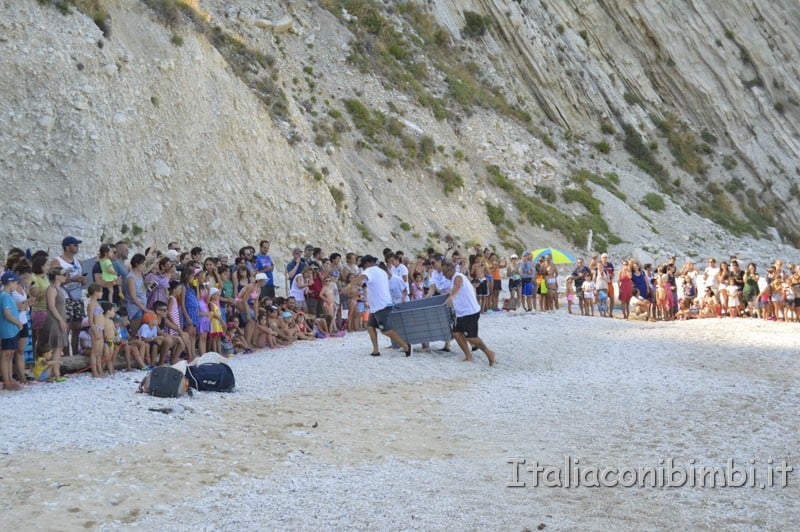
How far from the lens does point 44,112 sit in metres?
21.1

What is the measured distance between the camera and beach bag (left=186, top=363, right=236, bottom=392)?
10.9 meters

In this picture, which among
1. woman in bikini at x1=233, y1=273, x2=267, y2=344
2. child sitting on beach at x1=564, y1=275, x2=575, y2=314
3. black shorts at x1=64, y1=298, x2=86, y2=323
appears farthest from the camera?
child sitting on beach at x1=564, y1=275, x2=575, y2=314

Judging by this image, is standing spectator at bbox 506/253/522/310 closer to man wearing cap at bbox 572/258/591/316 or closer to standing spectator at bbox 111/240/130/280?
man wearing cap at bbox 572/258/591/316

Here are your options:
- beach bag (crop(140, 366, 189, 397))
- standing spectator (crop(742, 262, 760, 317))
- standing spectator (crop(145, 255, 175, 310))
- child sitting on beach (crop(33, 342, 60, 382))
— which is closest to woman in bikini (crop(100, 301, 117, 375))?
child sitting on beach (crop(33, 342, 60, 382))

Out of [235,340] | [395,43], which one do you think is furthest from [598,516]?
[395,43]

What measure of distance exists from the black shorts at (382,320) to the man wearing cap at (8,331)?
18.3 feet

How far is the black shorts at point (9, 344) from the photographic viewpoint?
10594 mm

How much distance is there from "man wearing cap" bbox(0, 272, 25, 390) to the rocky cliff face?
31.0ft

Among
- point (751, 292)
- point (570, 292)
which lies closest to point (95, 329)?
point (570, 292)

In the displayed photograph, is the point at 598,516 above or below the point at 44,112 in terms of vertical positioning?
below

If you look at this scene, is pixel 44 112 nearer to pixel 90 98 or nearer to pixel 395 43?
pixel 90 98

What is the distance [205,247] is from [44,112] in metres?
5.09

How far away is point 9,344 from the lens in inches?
419

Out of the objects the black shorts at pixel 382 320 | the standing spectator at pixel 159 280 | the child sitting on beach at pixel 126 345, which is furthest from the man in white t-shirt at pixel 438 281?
the child sitting on beach at pixel 126 345
